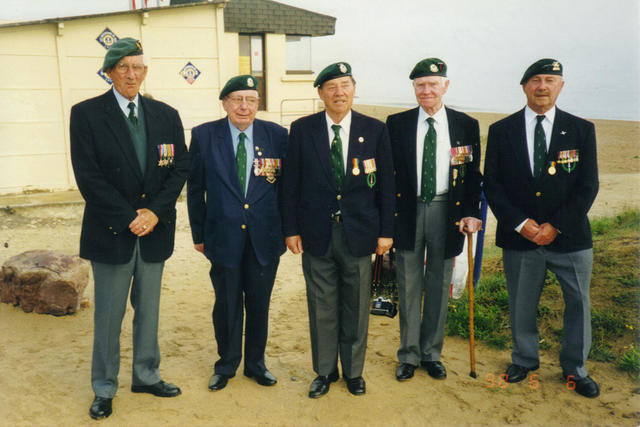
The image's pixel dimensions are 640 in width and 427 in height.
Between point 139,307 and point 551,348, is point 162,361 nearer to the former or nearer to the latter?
point 139,307

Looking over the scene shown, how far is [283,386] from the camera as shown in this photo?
3871 mm

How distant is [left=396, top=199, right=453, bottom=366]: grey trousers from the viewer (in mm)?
3801

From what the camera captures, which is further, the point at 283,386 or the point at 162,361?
the point at 162,361

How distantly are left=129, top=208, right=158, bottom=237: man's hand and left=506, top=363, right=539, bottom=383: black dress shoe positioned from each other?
9.19 feet

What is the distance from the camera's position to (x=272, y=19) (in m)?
14.5

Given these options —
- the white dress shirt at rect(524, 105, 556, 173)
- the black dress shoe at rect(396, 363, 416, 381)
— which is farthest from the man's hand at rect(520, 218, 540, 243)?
the black dress shoe at rect(396, 363, 416, 381)

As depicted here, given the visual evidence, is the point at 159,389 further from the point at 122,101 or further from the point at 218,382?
the point at 122,101

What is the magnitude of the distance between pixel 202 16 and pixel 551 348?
10919 millimetres

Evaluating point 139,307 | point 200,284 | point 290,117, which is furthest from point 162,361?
point 290,117

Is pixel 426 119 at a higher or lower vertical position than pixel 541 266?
higher

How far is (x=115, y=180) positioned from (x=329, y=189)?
1.39m

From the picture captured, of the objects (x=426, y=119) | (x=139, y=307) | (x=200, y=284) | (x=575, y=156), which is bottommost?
(x=200, y=284)

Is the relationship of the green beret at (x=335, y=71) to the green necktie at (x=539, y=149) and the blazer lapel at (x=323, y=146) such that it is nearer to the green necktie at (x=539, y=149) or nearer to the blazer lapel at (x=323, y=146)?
the blazer lapel at (x=323, y=146)

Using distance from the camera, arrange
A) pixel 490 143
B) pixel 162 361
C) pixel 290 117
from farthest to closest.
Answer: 1. pixel 290 117
2. pixel 162 361
3. pixel 490 143
